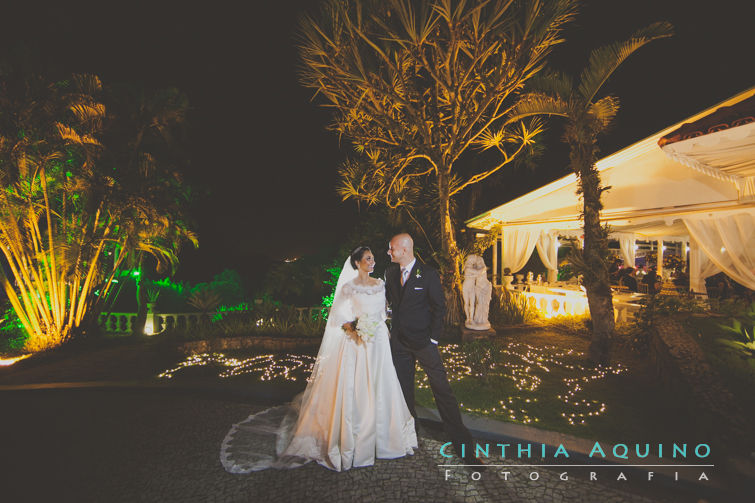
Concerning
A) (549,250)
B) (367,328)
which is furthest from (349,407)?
(549,250)

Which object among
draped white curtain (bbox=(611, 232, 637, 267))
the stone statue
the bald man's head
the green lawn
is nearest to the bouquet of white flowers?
the bald man's head

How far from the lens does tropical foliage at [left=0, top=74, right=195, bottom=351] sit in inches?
246

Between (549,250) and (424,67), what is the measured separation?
27.4 ft

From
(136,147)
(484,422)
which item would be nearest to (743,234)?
(484,422)

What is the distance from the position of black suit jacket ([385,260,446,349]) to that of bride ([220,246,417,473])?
20 cm

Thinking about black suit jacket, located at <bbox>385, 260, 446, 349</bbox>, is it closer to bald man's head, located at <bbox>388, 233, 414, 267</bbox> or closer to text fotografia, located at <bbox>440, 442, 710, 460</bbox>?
bald man's head, located at <bbox>388, 233, 414, 267</bbox>

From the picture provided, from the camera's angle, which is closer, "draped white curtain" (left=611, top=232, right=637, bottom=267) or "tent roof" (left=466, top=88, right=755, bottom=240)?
"tent roof" (left=466, top=88, right=755, bottom=240)

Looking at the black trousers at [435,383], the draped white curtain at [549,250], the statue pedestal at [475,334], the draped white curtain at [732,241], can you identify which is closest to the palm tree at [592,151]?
the statue pedestal at [475,334]

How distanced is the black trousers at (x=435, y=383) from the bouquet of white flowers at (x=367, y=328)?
0.39 metres

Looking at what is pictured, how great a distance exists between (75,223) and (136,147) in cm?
201

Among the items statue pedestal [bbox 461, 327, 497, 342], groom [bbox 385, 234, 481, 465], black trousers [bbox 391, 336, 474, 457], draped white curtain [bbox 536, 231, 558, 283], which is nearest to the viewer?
black trousers [bbox 391, 336, 474, 457]

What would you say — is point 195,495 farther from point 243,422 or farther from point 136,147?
point 136,147

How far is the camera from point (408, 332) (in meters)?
3.51

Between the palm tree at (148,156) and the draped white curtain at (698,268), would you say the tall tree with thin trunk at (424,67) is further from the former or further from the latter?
the draped white curtain at (698,268)
